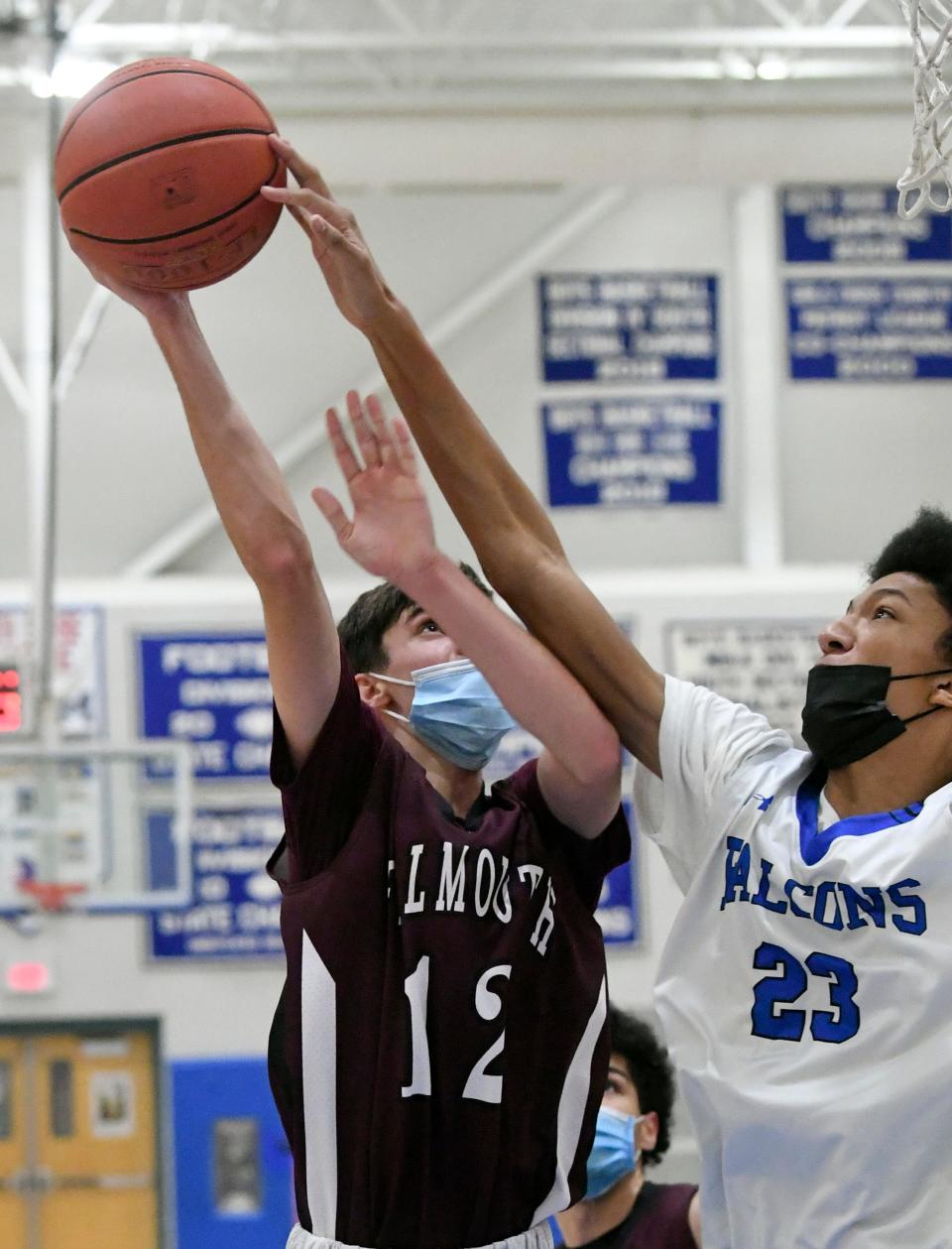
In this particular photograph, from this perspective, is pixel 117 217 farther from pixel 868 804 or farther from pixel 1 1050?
pixel 1 1050

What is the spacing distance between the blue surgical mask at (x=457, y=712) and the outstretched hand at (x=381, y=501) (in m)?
0.43

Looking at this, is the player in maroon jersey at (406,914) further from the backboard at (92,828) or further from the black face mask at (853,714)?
the backboard at (92,828)

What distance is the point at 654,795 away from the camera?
2873mm

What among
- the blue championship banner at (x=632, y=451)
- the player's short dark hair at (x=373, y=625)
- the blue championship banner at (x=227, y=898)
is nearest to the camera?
the player's short dark hair at (x=373, y=625)

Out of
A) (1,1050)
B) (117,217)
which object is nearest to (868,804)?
(117,217)

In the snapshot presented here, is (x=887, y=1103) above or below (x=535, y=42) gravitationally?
below

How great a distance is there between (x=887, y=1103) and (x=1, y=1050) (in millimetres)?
8036

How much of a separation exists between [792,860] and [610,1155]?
5.23 ft

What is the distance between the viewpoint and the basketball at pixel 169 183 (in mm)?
2824

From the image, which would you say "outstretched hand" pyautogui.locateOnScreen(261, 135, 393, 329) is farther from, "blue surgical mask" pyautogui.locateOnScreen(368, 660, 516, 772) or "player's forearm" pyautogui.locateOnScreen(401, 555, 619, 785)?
"blue surgical mask" pyautogui.locateOnScreen(368, 660, 516, 772)

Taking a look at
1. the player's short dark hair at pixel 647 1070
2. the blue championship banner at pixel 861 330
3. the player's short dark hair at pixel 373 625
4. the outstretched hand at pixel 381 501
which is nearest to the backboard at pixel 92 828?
the blue championship banner at pixel 861 330

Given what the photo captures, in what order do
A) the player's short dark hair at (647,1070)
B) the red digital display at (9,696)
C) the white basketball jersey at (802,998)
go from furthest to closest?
the red digital display at (9,696)
the player's short dark hair at (647,1070)
the white basketball jersey at (802,998)

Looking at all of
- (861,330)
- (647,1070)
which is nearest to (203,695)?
(861,330)

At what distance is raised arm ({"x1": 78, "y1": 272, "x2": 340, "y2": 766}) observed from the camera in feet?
8.55
